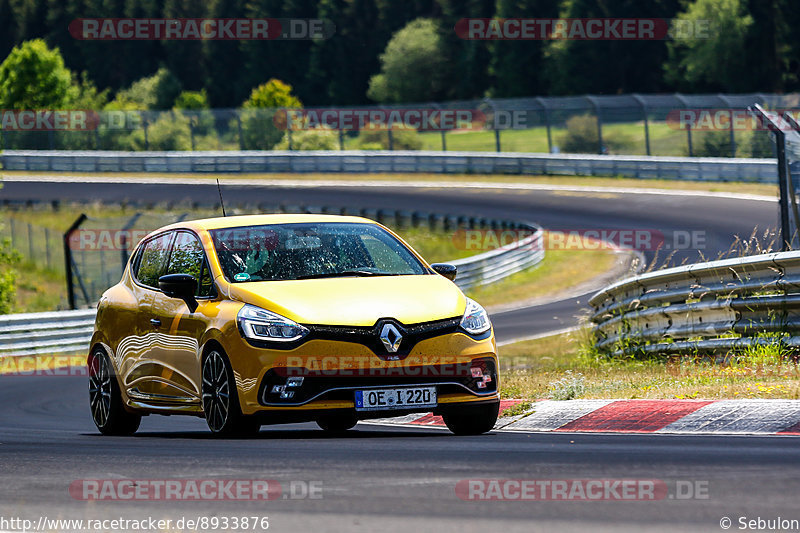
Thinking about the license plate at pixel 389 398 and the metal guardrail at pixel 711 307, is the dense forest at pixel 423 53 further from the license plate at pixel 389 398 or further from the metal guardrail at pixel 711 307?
the license plate at pixel 389 398

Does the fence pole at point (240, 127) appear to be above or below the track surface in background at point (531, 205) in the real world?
above

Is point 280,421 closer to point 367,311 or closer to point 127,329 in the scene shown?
point 367,311

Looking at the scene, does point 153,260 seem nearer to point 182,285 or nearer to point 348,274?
point 182,285

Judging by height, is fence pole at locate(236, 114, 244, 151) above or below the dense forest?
below

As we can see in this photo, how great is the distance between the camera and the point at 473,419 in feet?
29.5

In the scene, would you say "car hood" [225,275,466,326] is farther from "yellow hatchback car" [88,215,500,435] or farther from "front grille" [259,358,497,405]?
"front grille" [259,358,497,405]

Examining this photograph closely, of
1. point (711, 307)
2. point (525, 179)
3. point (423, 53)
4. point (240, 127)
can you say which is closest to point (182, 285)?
point (711, 307)

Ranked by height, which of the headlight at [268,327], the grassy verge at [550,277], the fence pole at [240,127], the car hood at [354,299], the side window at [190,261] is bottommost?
the grassy verge at [550,277]

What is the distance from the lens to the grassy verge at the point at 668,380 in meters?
9.30

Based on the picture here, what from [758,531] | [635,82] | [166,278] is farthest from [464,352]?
[635,82]

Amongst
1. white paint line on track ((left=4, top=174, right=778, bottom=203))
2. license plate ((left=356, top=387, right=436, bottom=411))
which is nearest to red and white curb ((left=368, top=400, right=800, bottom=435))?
license plate ((left=356, top=387, right=436, bottom=411))

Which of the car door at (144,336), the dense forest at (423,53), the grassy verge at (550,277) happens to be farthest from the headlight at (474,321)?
the dense forest at (423,53)

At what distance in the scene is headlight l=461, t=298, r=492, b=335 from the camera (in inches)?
341

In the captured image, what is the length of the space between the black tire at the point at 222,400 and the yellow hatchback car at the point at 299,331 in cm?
1
